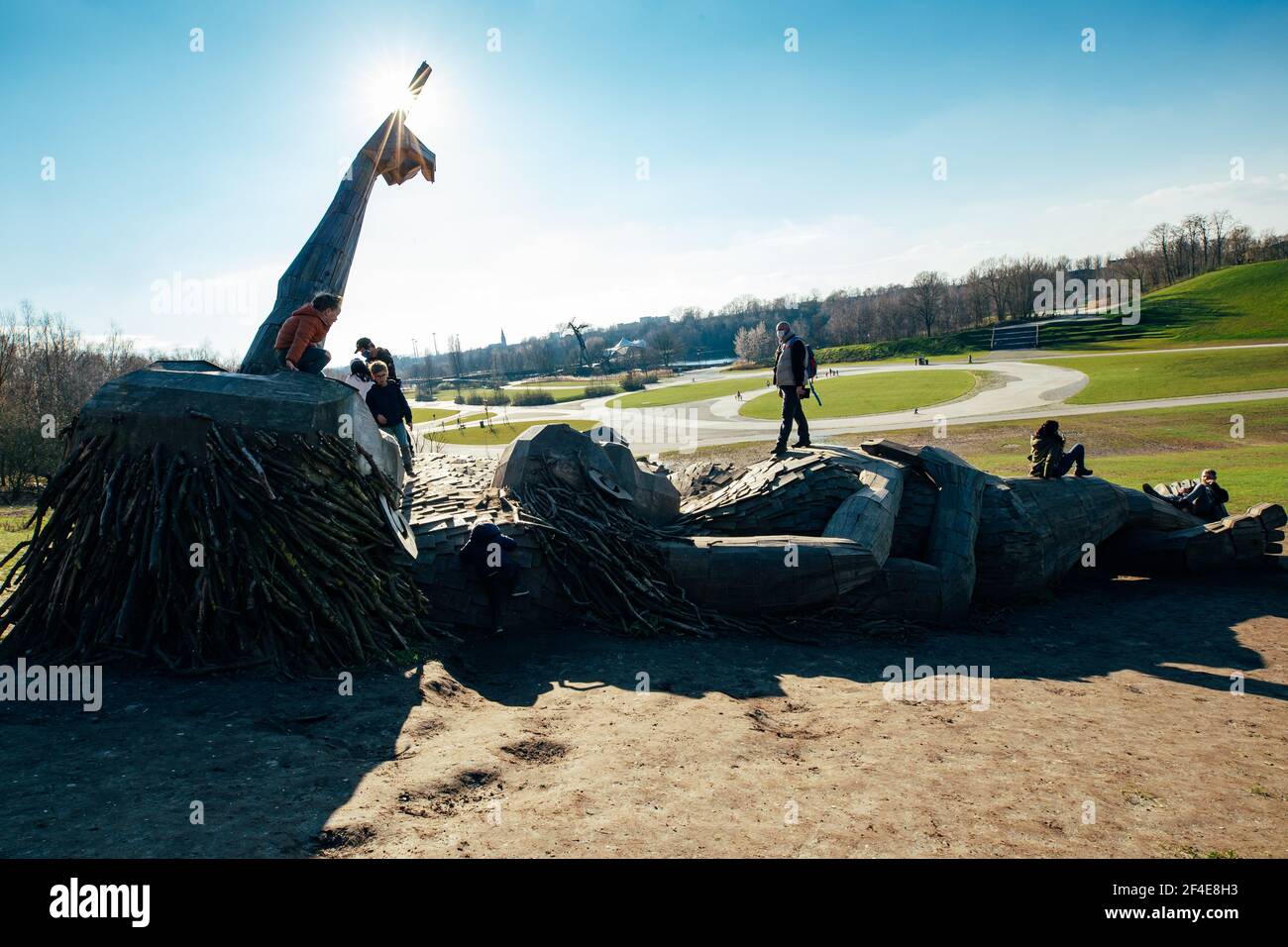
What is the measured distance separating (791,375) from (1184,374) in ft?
136

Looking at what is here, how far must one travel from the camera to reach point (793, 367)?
10.3m

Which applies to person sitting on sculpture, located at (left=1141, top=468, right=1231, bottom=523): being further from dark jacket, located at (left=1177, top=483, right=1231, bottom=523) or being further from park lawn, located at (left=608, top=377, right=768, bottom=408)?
park lawn, located at (left=608, top=377, right=768, bottom=408)

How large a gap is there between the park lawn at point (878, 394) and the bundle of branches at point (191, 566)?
107 feet

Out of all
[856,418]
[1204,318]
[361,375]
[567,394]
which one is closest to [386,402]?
[361,375]

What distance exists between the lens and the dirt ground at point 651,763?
3.47 meters

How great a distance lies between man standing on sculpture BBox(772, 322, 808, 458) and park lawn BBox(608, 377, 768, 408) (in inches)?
1486

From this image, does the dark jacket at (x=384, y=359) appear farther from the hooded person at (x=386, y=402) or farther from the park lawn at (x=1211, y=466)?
the park lawn at (x=1211, y=466)

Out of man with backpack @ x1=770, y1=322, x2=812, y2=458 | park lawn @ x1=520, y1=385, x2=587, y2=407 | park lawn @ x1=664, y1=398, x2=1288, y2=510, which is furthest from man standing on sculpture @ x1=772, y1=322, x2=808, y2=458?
park lawn @ x1=520, y1=385, x2=587, y2=407

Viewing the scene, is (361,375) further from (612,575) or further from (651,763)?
(651,763)

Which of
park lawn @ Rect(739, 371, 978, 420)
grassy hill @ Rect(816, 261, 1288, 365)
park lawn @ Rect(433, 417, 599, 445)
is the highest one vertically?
grassy hill @ Rect(816, 261, 1288, 365)

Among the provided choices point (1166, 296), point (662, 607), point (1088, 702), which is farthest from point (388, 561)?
point (1166, 296)

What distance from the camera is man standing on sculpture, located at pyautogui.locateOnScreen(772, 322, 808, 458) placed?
33.7 feet

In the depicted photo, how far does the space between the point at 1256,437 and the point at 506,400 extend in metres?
44.4

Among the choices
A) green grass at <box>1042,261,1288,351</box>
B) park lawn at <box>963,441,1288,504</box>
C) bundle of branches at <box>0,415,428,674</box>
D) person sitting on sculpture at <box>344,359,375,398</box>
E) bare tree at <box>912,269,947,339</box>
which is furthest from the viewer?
bare tree at <box>912,269,947,339</box>
